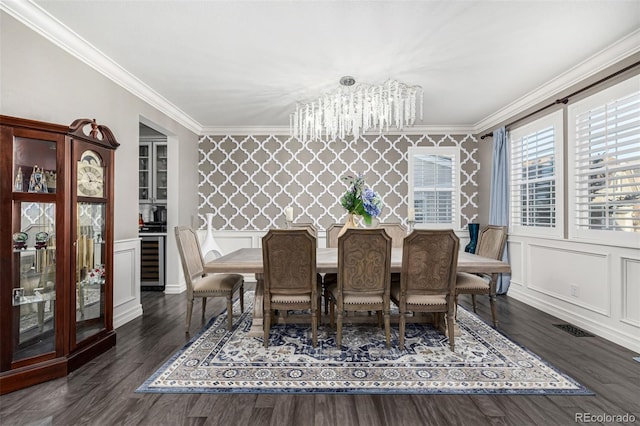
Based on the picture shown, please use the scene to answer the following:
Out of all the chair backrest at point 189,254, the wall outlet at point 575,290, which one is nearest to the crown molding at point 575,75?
the wall outlet at point 575,290

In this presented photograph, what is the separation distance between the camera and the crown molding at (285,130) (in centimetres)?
513

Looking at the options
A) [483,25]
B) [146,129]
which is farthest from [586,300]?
[146,129]

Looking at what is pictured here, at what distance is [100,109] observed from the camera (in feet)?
9.66

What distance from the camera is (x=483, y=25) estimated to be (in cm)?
234

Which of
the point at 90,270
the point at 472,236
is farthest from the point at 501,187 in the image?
the point at 90,270

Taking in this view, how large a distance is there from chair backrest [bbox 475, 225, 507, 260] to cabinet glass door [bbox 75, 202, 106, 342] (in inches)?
143

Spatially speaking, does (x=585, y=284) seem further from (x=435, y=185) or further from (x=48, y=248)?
(x=48, y=248)

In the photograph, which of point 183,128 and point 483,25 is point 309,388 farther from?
point 183,128

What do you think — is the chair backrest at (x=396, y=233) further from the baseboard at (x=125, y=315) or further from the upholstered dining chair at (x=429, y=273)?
the baseboard at (x=125, y=315)

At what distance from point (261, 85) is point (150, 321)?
284 centimetres

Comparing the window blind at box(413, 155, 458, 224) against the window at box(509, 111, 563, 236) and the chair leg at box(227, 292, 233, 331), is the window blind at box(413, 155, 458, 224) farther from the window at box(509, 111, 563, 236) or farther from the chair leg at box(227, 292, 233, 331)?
the chair leg at box(227, 292, 233, 331)

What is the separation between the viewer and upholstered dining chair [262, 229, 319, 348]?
95.7 inches

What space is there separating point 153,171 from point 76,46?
2.61 meters

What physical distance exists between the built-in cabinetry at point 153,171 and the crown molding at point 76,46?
3.98ft
